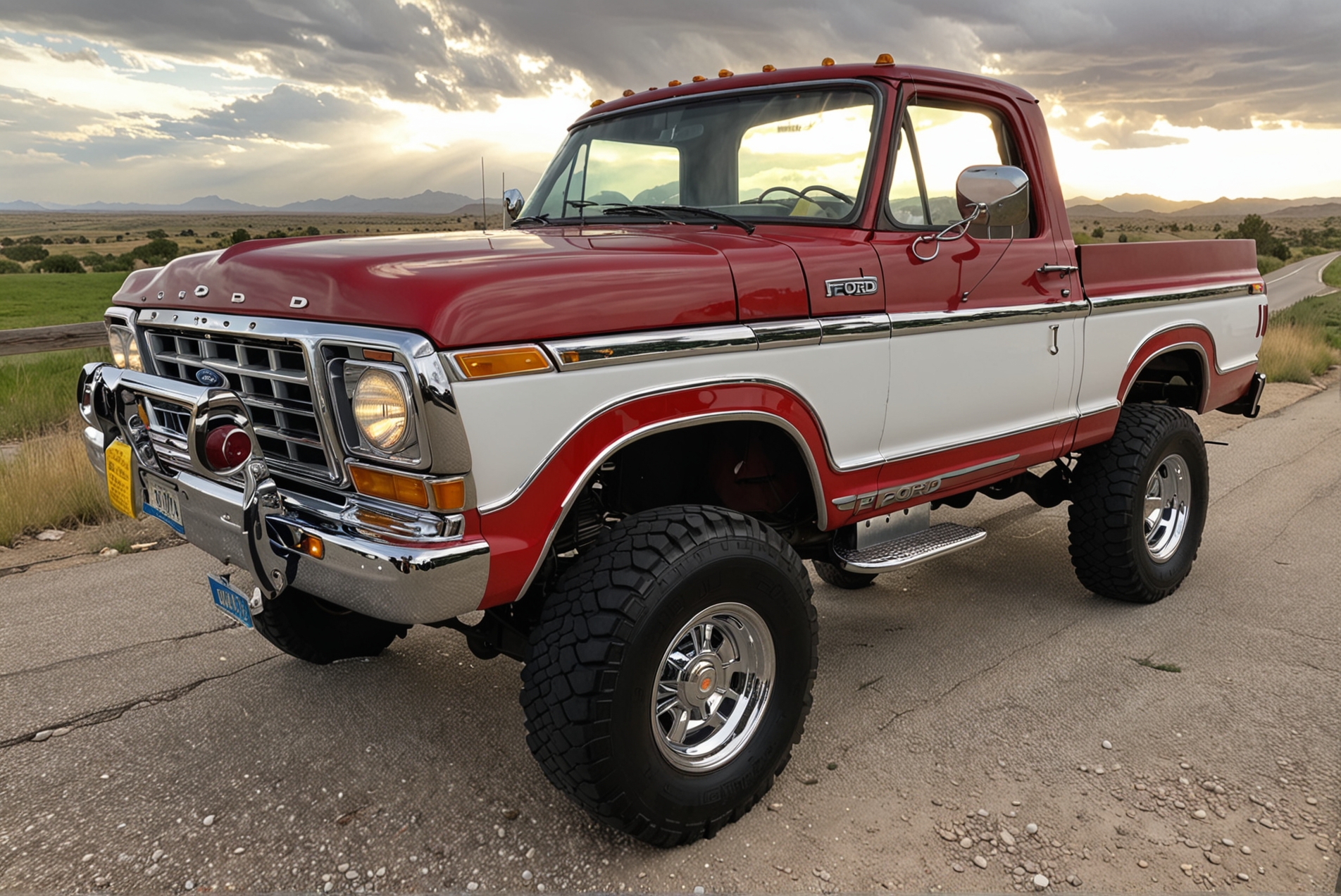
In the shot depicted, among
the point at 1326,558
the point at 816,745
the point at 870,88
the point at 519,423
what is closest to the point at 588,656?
the point at 519,423

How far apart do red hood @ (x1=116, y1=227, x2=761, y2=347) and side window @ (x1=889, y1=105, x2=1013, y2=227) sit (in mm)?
712

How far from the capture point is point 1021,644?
413 centimetres

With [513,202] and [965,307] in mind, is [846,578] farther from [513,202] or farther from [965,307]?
[513,202]

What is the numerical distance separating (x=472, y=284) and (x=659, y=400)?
598mm

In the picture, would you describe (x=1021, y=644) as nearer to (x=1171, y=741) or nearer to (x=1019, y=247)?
(x=1171, y=741)

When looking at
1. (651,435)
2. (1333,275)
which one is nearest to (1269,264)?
(1333,275)

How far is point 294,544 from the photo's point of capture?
2.45 metres

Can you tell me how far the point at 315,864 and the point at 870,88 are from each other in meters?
3.08

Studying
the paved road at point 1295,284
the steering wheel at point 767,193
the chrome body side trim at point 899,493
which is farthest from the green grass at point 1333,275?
the steering wheel at point 767,193

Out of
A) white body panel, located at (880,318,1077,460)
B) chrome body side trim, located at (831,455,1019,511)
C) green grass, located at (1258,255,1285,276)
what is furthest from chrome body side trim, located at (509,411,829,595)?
green grass, located at (1258,255,1285,276)

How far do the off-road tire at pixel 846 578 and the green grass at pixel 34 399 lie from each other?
6.24m

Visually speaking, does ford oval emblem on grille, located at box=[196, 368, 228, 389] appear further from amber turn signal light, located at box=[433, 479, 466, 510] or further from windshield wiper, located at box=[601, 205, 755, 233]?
windshield wiper, located at box=[601, 205, 755, 233]

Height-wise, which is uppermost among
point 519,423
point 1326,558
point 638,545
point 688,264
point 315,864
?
point 688,264

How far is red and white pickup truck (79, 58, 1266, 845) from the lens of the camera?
7.65 feet
